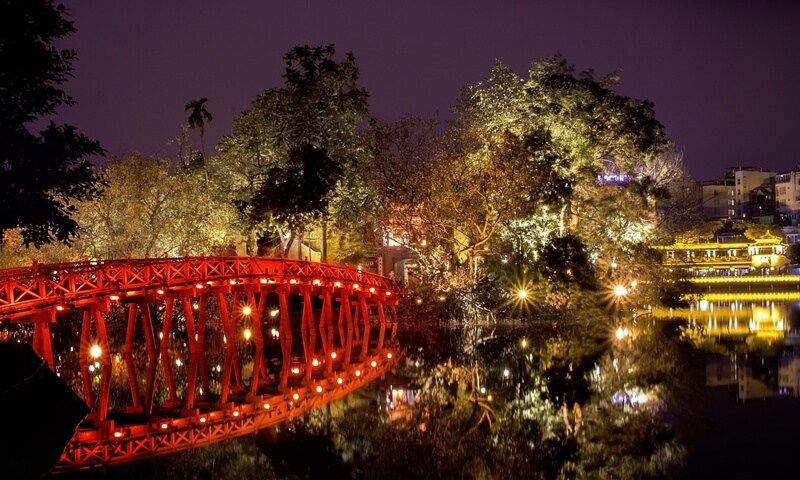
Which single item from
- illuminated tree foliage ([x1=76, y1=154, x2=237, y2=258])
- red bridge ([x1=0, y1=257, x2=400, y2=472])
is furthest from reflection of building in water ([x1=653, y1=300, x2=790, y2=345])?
illuminated tree foliage ([x1=76, y1=154, x2=237, y2=258])

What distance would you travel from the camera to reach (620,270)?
4019 cm

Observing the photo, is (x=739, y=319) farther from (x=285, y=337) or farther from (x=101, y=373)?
(x=101, y=373)

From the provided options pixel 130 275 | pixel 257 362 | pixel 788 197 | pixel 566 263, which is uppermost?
pixel 788 197

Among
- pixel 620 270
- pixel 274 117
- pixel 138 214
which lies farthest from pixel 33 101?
pixel 620 270

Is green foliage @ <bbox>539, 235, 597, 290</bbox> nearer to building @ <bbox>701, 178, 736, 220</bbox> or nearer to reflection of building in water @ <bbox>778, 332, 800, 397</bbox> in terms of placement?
reflection of building in water @ <bbox>778, 332, 800, 397</bbox>

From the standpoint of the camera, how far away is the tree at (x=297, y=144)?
124 ft

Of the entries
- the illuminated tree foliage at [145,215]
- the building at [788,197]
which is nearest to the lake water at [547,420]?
the illuminated tree foliage at [145,215]

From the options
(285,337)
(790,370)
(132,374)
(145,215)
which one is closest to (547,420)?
(790,370)

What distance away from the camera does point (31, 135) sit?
1786cm

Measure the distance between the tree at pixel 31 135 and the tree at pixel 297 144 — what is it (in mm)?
19134

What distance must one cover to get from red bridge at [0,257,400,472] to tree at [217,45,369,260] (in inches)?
252

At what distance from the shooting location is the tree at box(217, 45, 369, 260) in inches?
1484

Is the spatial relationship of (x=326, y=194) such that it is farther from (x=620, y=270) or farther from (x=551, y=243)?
(x=620, y=270)

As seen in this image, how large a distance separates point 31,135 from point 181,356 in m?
11.5
